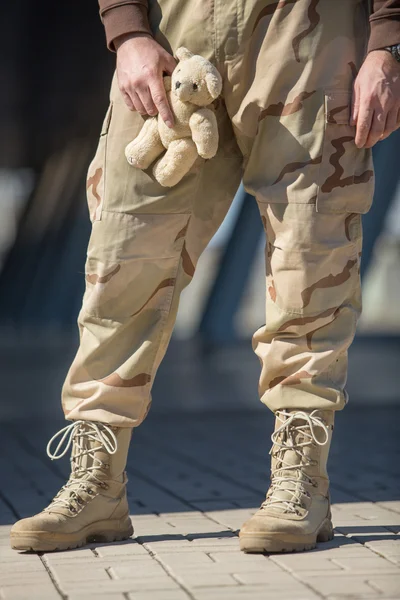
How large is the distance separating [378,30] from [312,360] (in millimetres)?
830

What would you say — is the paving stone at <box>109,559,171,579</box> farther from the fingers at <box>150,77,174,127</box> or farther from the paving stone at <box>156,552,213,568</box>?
the fingers at <box>150,77,174,127</box>

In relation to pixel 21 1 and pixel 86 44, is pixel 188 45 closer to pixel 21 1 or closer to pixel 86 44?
pixel 21 1

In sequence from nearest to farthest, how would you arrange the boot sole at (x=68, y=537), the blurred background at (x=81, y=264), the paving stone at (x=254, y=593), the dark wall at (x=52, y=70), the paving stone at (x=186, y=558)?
1. the paving stone at (x=254, y=593)
2. the paving stone at (x=186, y=558)
3. the boot sole at (x=68, y=537)
4. the blurred background at (x=81, y=264)
5. the dark wall at (x=52, y=70)

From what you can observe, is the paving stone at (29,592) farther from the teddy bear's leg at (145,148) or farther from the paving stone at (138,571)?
the teddy bear's leg at (145,148)

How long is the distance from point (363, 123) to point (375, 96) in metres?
0.07

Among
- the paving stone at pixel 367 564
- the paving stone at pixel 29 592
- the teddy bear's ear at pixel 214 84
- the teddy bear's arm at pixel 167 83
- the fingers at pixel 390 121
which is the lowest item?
the paving stone at pixel 29 592

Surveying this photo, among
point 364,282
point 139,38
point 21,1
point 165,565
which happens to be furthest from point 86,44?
point 165,565

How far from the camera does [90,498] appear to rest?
2.64 meters

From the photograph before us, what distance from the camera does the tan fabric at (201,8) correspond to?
255cm

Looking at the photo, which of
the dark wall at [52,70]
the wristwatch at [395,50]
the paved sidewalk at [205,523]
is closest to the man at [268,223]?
the wristwatch at [395,50]

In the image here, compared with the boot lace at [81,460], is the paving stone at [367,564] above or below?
below

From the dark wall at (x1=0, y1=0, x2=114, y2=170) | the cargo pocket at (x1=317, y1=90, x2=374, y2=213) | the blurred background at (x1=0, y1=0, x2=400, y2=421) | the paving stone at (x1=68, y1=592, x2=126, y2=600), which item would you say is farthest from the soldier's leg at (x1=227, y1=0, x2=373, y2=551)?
the dark wall at (x1=0, y1=0, x2=114, y2=170)

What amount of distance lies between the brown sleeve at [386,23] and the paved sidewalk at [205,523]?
1.25 metres

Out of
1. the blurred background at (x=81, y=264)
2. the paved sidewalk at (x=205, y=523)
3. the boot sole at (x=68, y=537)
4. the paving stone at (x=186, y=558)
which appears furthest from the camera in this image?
the blurred background at (x=81, y=264)
